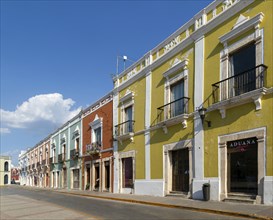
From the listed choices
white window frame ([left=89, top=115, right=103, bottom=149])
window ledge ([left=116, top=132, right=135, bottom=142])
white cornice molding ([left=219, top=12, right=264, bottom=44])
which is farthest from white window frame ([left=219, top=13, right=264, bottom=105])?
white window frame ([left=89, top=115, right=103, bottom=149])

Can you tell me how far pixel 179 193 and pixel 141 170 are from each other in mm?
4430

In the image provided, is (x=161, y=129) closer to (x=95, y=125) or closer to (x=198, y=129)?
(x=198, y=129)

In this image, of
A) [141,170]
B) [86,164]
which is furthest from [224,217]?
[86,164]

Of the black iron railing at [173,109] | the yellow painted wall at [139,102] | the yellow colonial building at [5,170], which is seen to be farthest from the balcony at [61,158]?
the yellow colonial building at [5,170]

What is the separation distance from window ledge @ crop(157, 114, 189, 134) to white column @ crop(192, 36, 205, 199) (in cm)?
78

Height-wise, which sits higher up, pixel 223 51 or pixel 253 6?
pixel 253 6

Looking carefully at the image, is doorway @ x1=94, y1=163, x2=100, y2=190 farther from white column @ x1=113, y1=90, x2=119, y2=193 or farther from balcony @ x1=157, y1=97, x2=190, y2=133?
balcony @ x1=157, y1=97, x2=190, y2=133

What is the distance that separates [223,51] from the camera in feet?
50.3

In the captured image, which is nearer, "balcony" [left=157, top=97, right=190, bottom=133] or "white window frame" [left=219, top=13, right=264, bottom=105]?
"white window frame" [left=219, top=13, right=264, bottom=105]

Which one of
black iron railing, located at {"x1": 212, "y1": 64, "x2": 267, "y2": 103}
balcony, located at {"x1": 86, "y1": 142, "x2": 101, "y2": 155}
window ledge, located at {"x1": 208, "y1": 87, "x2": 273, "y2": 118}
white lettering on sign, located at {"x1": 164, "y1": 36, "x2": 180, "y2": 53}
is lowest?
balcony, located at {"x1": 86, "y1": 142, "x2": 101, "y2": 155}

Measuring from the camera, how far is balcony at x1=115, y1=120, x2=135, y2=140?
75.9 feet

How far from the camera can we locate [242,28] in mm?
14211

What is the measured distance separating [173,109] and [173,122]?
882 millimetres

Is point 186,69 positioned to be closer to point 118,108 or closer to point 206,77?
point 206,77
